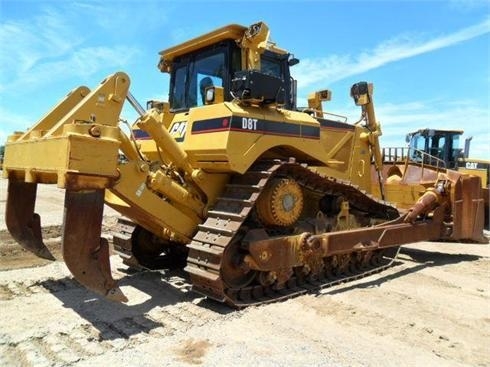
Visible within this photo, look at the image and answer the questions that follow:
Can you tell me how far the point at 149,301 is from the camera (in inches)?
203

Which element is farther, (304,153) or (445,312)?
(304,153)

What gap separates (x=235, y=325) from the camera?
4.47m

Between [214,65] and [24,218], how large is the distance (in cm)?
294

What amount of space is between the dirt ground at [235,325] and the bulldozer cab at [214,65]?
7.94 feet

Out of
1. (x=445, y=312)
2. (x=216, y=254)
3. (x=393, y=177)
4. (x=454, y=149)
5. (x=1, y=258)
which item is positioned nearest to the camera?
(x=216, y=254)

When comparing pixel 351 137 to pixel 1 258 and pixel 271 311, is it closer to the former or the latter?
pixel 271 311

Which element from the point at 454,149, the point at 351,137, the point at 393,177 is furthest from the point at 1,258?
the point at 454,149

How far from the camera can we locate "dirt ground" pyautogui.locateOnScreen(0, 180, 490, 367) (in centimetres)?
378

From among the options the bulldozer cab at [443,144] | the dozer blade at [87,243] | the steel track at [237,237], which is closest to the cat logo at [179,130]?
the steel track at [237,237]

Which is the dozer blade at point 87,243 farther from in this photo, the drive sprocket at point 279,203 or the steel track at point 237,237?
the drive sprocket at point 279,203

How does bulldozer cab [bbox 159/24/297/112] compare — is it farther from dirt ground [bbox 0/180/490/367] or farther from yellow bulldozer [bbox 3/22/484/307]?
dirt ground [bbox 0/180/490/367]

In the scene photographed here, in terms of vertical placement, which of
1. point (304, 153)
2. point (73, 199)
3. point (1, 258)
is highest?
point (304, 153)

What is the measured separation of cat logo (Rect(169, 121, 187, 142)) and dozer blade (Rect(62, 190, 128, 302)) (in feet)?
5.39

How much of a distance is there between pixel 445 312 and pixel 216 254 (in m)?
2.63
